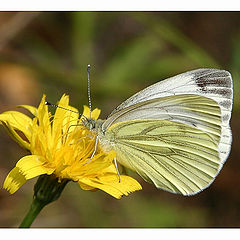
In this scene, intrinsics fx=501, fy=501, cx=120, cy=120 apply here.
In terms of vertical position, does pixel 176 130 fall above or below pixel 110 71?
below

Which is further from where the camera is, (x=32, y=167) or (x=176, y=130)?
(x=176, y=130)

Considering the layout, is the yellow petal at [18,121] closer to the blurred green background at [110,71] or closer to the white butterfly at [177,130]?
the white butterfly at [177,130]

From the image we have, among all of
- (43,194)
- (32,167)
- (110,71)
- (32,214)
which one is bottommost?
(32,214)

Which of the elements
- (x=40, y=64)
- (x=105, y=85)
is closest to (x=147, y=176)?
(x=105, y=85)

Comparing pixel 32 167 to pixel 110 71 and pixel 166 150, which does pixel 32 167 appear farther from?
pixel 110 71

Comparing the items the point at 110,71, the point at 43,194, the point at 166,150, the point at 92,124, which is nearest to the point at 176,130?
the point at 166,150

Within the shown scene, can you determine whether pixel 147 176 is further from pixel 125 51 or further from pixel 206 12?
pixel 206 12

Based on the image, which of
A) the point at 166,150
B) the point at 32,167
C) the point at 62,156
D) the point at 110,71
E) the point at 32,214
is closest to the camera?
the point at 32,167
